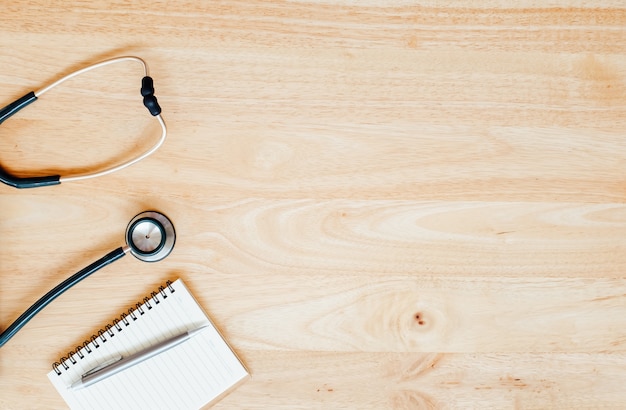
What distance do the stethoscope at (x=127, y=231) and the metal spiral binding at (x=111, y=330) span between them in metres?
0.06

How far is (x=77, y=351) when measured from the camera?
38.7 inches

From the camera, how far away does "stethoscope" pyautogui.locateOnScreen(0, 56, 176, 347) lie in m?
0.95

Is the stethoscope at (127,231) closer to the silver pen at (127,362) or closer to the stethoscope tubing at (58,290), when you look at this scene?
the stethoscope tubing at (58,290)

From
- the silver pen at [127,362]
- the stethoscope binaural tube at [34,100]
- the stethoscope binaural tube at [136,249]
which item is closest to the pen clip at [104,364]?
the silver pen at [127,362]

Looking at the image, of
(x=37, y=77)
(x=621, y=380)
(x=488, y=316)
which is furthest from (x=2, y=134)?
(x=621, y=380)

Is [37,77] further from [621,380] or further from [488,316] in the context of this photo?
[621,380]

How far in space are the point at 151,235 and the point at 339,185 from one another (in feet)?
1.04

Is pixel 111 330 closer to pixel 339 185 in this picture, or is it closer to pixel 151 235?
pixel 151 235

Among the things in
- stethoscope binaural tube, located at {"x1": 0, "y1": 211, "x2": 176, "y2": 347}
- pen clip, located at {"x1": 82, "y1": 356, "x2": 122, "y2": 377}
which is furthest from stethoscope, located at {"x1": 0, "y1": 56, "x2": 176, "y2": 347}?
pen clip, located at {"x1": 82, "y1": 356, "x2": 122, "y2": 377}

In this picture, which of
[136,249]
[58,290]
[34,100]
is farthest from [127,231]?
[34,100]

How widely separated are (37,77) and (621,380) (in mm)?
1098

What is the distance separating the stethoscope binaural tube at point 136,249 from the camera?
95cm

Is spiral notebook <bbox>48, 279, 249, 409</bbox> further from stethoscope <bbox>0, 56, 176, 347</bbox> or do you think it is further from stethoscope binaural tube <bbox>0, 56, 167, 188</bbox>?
stethoscope binaural tube <bbox>0, 56, 167, 188</bbox>

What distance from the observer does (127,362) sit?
97 centimetres
